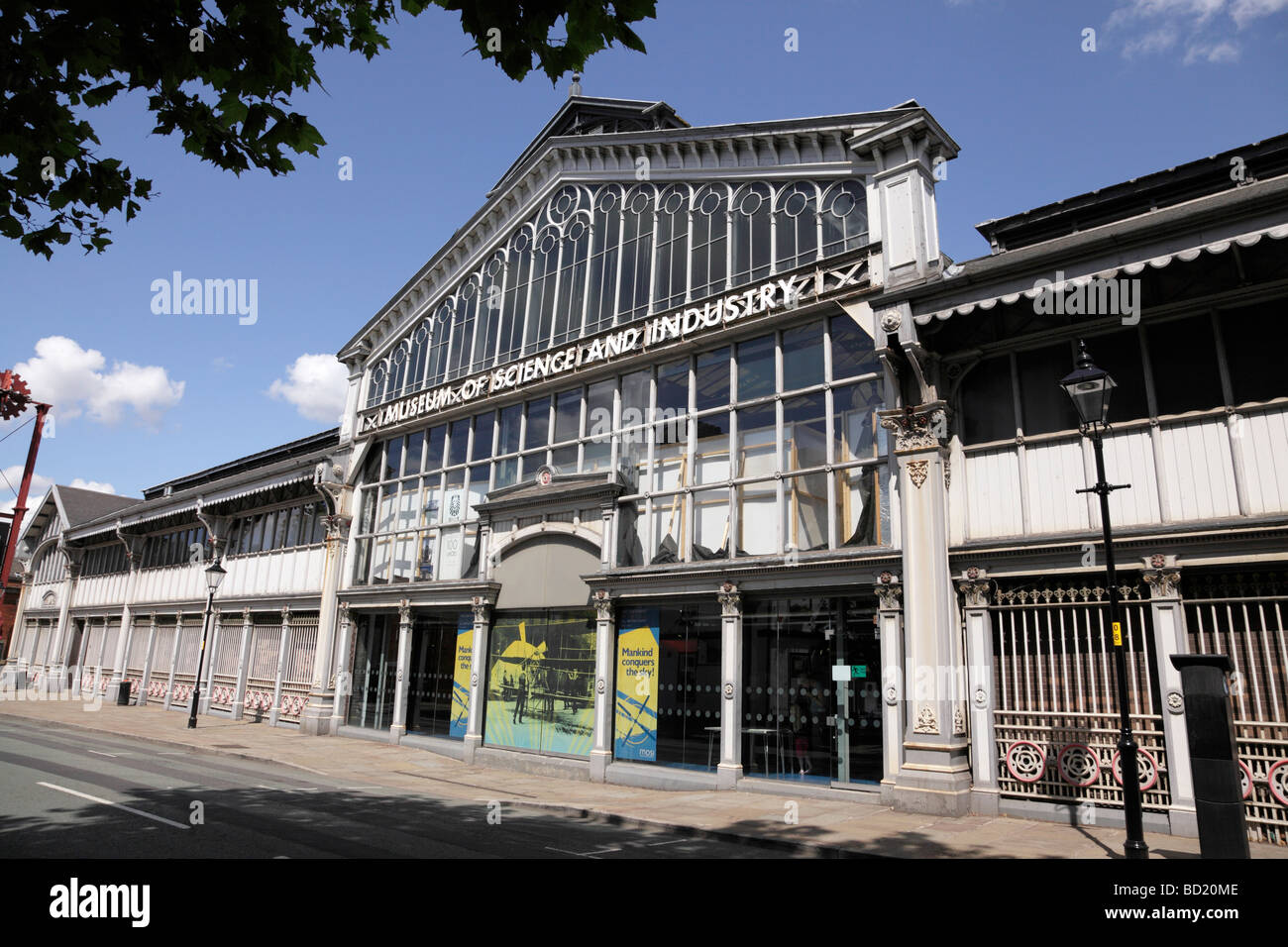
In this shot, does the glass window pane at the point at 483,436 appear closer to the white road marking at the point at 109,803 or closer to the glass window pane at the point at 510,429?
the glass window pane at the point at 510,429

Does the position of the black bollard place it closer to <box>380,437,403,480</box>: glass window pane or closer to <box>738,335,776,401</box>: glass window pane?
<box>738,335,776,401</box>: glass window pane

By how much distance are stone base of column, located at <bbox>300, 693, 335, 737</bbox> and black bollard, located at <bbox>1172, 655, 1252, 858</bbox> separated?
23.1 metres

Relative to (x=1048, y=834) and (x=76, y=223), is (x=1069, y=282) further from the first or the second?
(x=76, y=223)

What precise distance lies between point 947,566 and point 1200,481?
3.71m

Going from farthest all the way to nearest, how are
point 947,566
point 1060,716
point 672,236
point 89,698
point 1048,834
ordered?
point 89,698
point 672,236
point 947,566
point 1060,716
point 1048,834

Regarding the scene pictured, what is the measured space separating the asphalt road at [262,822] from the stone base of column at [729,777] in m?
3.47

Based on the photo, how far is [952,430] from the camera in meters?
13.9

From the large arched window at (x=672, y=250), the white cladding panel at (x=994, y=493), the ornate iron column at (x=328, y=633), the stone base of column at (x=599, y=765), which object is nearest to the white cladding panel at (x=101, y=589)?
the ornate iron column at (x=328, y=633)

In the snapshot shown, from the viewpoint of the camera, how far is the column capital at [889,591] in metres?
13.8

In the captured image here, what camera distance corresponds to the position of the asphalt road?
355 inches

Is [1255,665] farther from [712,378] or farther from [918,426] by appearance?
[712,378]

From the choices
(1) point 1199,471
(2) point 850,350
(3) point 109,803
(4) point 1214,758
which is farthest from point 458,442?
(4) point 1214,758
